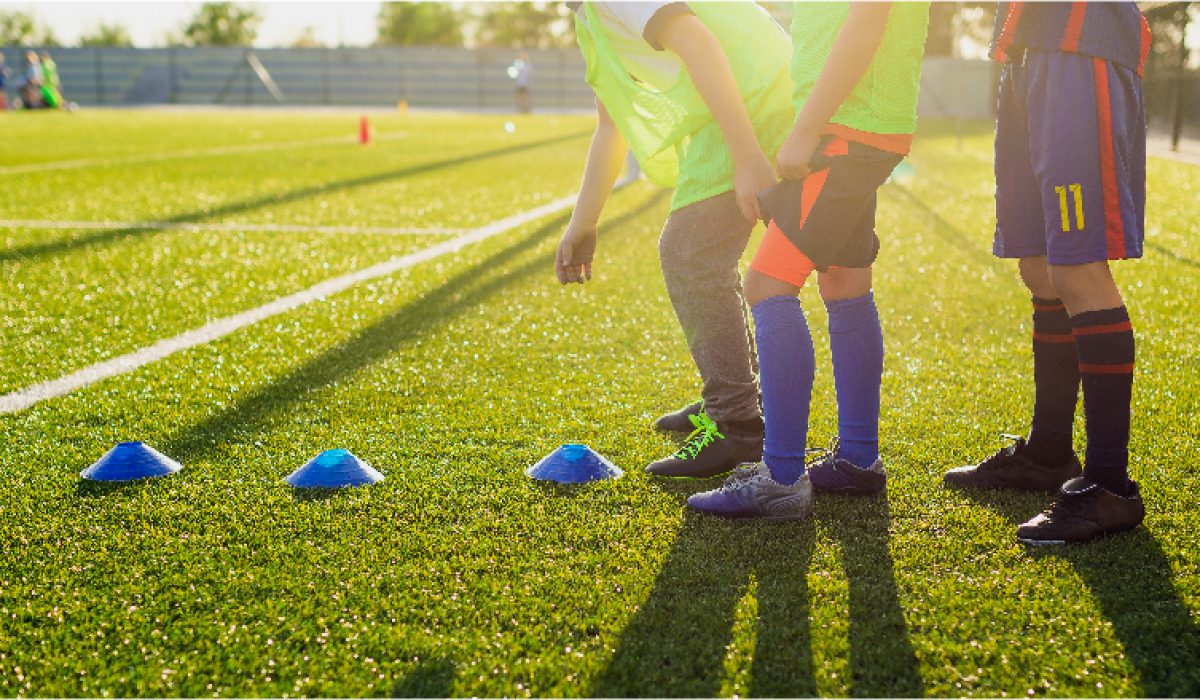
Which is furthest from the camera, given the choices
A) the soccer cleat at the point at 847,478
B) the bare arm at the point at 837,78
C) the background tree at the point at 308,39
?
the background tree at the point at 308,39

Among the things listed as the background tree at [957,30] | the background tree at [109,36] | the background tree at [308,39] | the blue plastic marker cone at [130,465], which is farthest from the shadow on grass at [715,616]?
the background tree at [109,36]

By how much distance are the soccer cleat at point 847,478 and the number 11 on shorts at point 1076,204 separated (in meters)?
0.78

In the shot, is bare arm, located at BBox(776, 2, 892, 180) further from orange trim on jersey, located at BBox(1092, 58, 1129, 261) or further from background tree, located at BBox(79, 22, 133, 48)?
background tree, located at BBox(79, 22, 133, 48)

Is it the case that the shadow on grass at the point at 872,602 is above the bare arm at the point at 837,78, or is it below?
below

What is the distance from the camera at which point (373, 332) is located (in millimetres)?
5141

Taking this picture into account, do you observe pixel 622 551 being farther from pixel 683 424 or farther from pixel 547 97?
pixel 547 97

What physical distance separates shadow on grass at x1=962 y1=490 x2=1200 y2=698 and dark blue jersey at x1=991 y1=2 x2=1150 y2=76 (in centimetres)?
111

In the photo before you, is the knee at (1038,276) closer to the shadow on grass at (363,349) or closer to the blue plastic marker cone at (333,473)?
the blue plastic marker cone at (333,473)

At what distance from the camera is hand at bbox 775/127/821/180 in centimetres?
275

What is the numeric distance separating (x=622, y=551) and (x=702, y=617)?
381mm

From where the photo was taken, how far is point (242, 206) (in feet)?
32.8

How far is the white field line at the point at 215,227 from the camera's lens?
8461 millimetres

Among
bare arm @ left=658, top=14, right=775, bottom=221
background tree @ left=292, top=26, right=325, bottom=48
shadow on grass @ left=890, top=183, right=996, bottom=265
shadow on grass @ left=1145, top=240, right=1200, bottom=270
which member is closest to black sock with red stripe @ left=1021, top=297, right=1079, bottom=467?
bare arm @ left=658, top=14, right=775, bottom=221

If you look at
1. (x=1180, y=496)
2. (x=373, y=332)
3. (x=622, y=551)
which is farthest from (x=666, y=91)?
(x=373, y=332)
